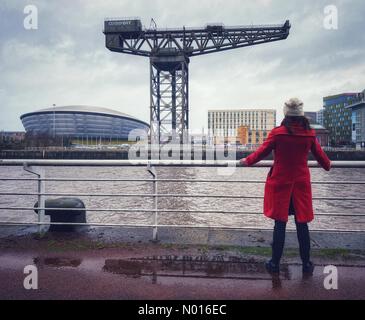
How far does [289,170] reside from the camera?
2682 millimetres

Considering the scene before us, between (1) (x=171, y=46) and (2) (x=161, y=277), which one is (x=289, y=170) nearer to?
(2) (x=161, y=277)

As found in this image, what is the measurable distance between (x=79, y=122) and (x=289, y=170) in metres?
113

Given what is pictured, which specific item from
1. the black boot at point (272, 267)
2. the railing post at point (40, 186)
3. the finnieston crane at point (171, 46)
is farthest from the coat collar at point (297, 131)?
the finnieston crane at point (171, 46)

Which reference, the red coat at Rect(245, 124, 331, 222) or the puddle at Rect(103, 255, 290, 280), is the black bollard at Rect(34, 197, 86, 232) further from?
the red coat at Rect(245, 124, 331, 222)

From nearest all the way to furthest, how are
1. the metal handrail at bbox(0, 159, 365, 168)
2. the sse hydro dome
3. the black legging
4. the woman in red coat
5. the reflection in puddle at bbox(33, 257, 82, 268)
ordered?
the woman in red coat → the black legging → the reflection in puddle at bbox(33, 257, 82, 268) → the metal handrail at bbox(0, 159, 365, 168) → the sse hydro dome

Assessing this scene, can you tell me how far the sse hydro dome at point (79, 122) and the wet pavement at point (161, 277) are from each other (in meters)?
107

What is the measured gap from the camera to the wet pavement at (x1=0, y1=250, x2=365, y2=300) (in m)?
2.53

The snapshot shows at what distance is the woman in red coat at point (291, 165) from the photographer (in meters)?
2.63

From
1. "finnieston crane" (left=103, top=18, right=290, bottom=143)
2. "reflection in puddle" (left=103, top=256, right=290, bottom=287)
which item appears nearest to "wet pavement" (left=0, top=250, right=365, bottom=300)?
"reflection in puddle" (left=103, top=256, right=290, bottom=287)

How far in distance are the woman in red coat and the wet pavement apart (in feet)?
1.62

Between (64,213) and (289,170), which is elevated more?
(289,170)

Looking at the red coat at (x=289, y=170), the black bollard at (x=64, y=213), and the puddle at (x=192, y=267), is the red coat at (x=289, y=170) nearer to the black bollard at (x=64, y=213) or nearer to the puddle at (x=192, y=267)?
the puddle at (x=192, y=267)

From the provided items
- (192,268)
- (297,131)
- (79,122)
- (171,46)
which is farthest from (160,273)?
(79,122)
